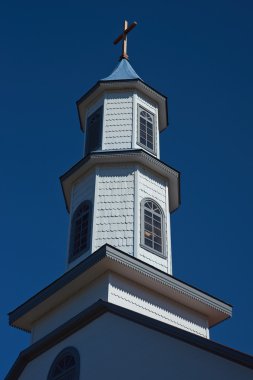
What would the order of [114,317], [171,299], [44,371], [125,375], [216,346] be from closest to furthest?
[216,346] < [125,375] < [114,317] < [44,371] < [171,299]

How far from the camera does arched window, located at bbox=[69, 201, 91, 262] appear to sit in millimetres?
19438

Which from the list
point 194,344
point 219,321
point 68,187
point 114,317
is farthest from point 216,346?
point 68,187

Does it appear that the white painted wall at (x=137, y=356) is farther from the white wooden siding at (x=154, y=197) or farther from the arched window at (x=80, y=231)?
the white wooden siding at (x=154, y=197)

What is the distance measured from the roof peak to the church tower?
0.33 feet

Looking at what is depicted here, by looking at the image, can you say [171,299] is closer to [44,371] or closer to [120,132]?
[44,371]

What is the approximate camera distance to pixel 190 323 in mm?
18578

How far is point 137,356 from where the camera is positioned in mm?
13828

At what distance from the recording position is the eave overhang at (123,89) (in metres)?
23.6

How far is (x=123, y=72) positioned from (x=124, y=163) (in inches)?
205

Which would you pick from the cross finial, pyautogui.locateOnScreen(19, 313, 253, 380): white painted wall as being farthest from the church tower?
the cross finial

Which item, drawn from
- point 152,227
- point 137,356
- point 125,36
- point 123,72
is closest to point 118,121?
point 123,72

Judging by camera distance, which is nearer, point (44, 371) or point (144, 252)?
point (44, 371)

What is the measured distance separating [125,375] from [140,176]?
805 centimetres

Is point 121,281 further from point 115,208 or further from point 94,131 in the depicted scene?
→ point 94,131
